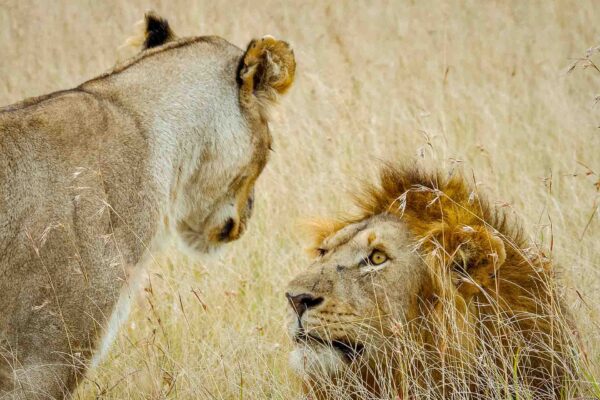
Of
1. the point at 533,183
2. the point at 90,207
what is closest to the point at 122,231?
the point at 90,207

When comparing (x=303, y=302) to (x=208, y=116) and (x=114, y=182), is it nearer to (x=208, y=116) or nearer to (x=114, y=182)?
(x=114, y=182)

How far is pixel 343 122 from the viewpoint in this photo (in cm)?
796

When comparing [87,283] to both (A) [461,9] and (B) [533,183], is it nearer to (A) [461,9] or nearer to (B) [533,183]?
(B) [533,183]

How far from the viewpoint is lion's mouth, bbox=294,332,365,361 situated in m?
3.48

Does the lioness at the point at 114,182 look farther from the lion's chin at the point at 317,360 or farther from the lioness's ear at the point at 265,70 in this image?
the lion's chin at the point at 317,360

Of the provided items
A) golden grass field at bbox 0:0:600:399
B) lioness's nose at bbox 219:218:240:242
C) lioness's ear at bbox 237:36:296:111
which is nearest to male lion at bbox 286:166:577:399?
golden grass field at bbox 0:0:600:399

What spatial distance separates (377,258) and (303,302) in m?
0.40

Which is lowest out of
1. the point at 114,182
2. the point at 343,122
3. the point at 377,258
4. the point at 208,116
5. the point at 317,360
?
the point at 343,122

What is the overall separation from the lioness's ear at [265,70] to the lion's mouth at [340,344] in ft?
3.91

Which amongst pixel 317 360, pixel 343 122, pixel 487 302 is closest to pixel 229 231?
pixel 317 360

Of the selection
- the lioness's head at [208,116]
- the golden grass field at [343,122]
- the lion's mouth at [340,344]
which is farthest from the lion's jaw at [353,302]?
the lioness's head at [208,116]

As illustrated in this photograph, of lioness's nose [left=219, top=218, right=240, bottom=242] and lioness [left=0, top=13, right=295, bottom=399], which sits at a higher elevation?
lioness [left=0, top=13, right=295, bottom=399]

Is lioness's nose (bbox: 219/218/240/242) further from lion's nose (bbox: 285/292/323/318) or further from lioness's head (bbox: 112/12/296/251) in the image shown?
lion's nose (bbox: 285/292/323/318)

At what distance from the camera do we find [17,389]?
3094 mm
